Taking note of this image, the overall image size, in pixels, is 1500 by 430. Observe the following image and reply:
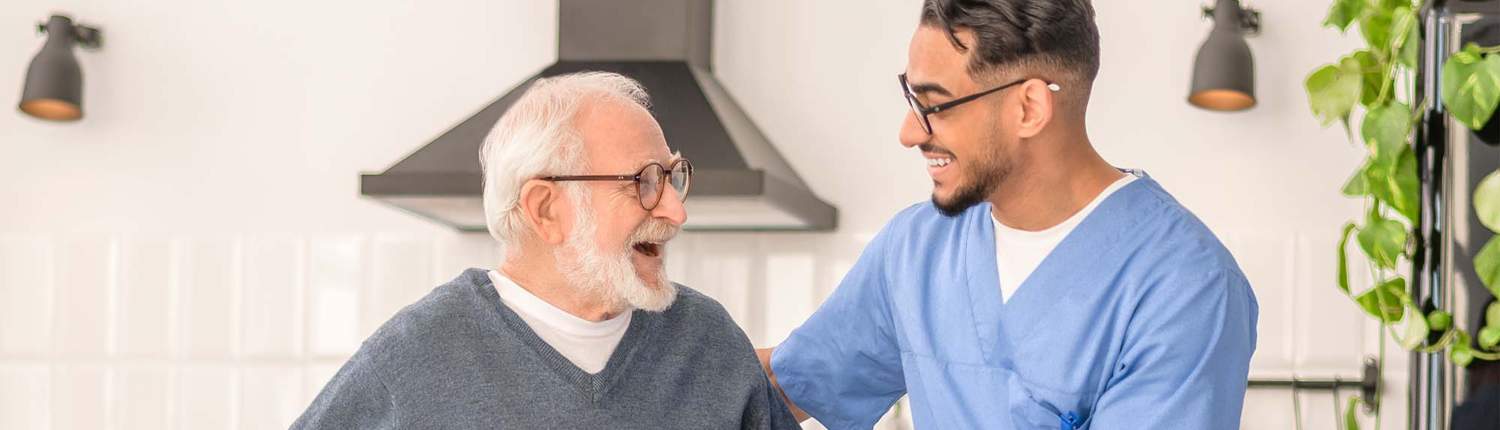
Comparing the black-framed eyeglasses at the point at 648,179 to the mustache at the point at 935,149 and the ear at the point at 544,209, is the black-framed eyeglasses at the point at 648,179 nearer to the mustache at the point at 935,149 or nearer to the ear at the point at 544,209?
the ear at the point at 544,209

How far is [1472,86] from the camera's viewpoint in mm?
→ 1523

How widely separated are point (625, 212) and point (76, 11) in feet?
8.01

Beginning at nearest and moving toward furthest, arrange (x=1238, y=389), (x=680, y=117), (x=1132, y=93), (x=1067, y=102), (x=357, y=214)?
(x=1238, y=389)
(x=1067, y=102)
(x=680, y=117)
(x=1132, y=93)
(x=357, y=214)

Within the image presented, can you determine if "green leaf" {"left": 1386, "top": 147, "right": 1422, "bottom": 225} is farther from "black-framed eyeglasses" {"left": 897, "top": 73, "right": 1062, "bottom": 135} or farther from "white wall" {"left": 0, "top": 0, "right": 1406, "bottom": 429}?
"white wall" {"left": 0, "top": 0, "right": 1406, "bottom": 429}

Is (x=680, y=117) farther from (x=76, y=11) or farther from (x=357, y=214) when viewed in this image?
(x=76, y=11)

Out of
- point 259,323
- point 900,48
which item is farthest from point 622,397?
point 259,323

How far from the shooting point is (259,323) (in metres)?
3.70

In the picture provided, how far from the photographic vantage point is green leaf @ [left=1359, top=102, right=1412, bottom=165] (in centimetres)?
173

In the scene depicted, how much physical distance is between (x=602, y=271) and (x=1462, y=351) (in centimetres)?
91

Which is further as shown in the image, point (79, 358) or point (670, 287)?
point (79, 358)

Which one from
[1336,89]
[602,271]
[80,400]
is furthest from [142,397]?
[1336,89]

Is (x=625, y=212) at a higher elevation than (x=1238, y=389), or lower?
higher

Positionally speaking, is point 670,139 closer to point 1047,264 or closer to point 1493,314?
point 1047,264

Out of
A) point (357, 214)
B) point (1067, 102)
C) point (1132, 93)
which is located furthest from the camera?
point (357, 214)
